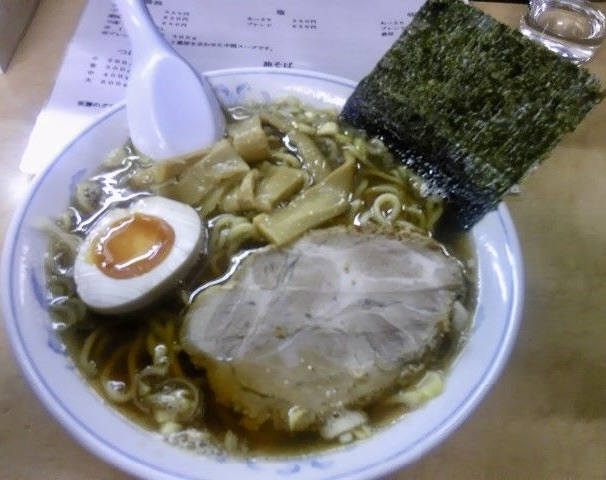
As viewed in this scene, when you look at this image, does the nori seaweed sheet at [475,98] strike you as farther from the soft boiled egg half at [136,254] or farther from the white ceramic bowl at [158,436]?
the soft boiled egg half at [136,254]

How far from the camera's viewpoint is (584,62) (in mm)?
1668

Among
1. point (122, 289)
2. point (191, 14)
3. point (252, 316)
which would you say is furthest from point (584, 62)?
point (122, 289)

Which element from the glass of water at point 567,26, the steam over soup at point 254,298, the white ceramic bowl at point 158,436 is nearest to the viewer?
the white ceramic bowl at point 158,436

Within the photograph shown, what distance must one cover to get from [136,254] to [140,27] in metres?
0.60

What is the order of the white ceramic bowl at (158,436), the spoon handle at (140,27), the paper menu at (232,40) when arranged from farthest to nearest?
the paper menu at (232,40) < the spoon handle at (140,27) < the white ceramic bowl at (158,436)

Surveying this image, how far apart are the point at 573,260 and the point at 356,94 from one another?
57 centimetres

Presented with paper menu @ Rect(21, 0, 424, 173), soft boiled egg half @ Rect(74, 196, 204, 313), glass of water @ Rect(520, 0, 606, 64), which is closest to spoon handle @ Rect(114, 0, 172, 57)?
paper menu @ Rect(21, 0, 424, 173)

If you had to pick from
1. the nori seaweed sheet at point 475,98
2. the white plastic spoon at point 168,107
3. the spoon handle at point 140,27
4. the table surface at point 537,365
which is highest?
the nori seaweed sheet at point 475,98

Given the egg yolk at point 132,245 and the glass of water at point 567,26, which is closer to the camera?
the egg yolk at point 132,245

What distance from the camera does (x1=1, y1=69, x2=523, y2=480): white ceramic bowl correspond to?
0.87 meters

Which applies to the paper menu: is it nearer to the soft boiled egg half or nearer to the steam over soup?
the steam over soup

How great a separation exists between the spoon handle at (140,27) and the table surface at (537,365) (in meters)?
0.29

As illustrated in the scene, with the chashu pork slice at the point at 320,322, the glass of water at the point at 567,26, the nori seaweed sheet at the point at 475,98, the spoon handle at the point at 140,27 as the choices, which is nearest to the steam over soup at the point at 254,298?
the chashu pork slice at the point at 320,322

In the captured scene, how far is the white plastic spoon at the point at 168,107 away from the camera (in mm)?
1276
